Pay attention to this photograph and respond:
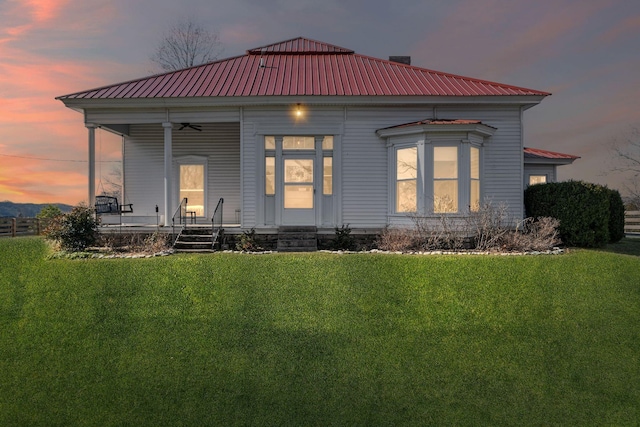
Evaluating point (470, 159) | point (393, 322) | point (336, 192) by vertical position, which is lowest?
point (393, 322)

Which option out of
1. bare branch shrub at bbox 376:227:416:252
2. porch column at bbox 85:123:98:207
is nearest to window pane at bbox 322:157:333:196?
bare branch shrub at bbox 376:227:416:252

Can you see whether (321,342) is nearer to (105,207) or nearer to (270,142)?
(270,142)

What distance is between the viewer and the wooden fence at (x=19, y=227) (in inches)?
944

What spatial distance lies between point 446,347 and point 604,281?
4.51 metres

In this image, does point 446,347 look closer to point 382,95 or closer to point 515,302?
point 515,302

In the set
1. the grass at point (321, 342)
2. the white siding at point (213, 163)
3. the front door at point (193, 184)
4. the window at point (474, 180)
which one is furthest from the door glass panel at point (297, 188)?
the window at point (474, 180)

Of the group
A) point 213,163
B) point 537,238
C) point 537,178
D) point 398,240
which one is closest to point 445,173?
point 398,240

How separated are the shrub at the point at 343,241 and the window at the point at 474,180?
141 inches

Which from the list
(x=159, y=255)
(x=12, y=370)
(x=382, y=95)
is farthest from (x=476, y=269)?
(x=12, y=370)

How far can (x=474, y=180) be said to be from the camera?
1236 cm

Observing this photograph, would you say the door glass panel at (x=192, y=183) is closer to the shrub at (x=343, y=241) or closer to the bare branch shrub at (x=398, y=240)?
the shrub at (x=343, y=241)

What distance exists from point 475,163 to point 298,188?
5359 mm

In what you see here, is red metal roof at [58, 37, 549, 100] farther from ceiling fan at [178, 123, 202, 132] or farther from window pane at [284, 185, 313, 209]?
window pane at [284, 185, 313, 209]

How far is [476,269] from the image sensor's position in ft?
29.7
